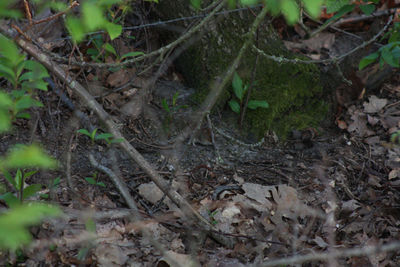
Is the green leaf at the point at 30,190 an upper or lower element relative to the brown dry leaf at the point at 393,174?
upper

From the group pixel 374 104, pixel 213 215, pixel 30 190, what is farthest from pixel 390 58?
pixel 30 190

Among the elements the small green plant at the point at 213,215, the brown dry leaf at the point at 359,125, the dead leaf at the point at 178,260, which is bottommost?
the brown dry leaf at the point at 359,125

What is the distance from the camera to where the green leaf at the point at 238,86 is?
3.50 metres

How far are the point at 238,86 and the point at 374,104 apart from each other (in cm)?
170

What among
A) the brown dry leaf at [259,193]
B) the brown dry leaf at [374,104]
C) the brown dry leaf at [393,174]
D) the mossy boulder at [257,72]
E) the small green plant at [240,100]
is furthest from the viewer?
the brown dry leaf at [374,104]

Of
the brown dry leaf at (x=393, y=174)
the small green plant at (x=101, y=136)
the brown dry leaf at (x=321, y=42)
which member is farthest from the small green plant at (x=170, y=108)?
the brown dry leaf at (x=321, y=42)

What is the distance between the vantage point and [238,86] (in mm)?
3506

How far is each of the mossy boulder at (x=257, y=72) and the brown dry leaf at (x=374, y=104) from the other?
66 cm

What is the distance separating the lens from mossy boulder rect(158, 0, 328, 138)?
3.61 m

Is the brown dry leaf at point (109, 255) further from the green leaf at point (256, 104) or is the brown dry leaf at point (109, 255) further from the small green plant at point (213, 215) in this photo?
the green leaf at point (256, 104)

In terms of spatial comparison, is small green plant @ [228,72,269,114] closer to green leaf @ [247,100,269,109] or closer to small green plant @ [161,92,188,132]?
green leaf @ [247,100,269,109]

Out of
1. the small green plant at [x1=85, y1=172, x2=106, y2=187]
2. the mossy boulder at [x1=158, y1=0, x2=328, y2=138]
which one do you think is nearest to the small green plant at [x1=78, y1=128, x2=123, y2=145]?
the small green plant at [x1=85, y1=172, x2=106, y2=187]

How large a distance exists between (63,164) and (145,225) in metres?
0.82

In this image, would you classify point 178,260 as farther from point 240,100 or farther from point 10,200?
point 240,100
